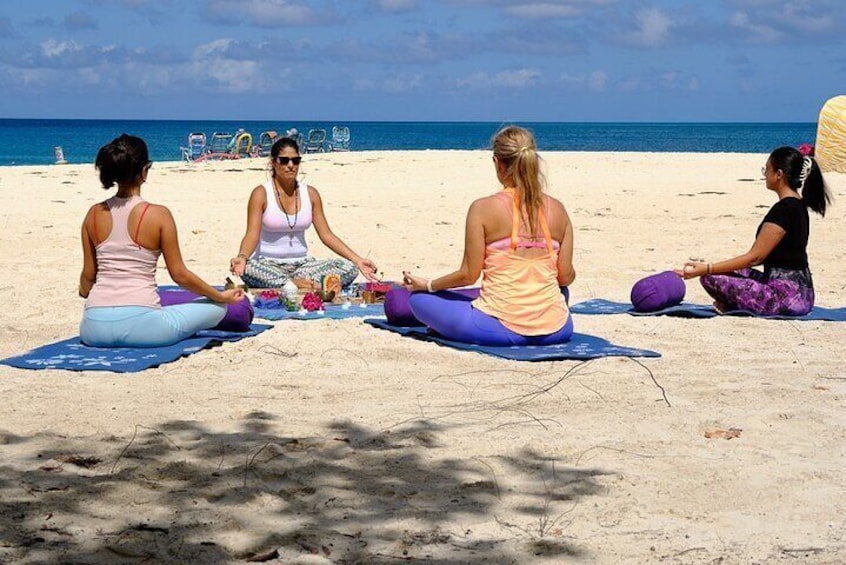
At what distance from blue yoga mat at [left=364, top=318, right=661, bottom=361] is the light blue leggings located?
1442mm

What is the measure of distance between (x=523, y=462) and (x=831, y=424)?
1535 mm

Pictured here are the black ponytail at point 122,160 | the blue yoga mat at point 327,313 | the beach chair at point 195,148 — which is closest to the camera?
the black ponytail at point 122,160

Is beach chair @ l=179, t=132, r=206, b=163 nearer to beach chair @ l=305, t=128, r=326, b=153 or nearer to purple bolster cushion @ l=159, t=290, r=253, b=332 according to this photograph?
beach chair @ l=305, t=128, r=326, b=153

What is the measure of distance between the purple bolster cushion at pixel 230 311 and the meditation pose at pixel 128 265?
347 millimetres

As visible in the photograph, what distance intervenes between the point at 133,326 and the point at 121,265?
350 mm

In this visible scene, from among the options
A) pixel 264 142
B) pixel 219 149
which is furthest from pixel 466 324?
pixel 219 149

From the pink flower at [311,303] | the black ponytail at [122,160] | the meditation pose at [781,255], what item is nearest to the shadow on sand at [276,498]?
the black ponytail at [122,160]

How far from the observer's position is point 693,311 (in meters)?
7.67

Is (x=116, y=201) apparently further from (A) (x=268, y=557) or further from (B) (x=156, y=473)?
(A) (x=268, y=557)

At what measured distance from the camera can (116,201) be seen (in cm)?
636

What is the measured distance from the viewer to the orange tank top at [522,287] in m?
6.40

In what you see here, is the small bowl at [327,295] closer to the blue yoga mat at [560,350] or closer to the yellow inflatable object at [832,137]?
the blue yoga mat at [560,350]

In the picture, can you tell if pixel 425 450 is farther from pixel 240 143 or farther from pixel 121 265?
pixel 240 143

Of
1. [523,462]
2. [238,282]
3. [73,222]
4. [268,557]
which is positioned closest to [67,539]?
[268,557]
